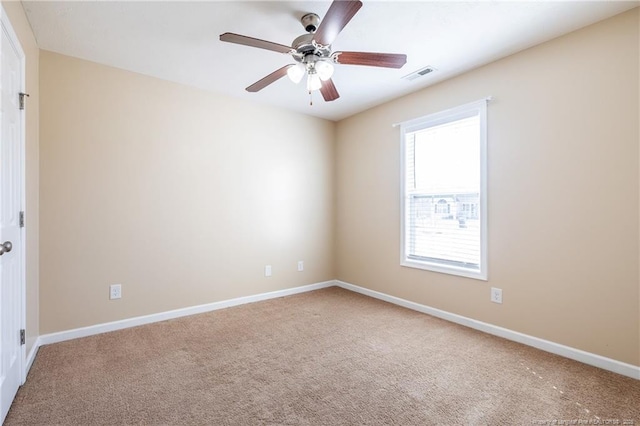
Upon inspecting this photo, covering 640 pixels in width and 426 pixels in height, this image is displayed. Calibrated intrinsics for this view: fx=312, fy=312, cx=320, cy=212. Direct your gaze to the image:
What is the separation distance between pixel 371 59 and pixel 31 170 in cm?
264

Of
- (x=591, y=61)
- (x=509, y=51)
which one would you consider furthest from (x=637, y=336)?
(x=509, y=51)

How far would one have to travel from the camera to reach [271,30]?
2.37 metres

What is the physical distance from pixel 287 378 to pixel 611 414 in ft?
6.20

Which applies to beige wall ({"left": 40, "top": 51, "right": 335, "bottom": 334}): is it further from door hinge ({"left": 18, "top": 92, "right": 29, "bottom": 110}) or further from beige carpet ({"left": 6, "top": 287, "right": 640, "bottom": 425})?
door hinge ({"left": 18, "top": 92, "right": 29, "bottom": 110})

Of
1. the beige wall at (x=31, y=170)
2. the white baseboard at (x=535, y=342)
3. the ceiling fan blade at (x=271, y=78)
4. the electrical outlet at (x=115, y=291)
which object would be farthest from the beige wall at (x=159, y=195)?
the white baseboard at (x=535, y=342)

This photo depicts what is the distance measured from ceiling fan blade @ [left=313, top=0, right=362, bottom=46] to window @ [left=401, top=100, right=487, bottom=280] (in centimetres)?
A: 182

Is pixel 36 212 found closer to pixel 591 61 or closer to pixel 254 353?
pixel 254 353

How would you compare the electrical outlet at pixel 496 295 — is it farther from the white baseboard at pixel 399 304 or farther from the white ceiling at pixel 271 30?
the white ceiling at pixel 271 30

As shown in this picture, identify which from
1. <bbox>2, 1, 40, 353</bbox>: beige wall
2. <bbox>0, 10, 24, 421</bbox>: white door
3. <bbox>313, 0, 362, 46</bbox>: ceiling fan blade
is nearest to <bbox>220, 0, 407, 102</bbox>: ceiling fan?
<bbox>313, 0, 362, 46</bbox>: ceiling fan blade

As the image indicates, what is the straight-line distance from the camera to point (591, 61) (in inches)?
91.2

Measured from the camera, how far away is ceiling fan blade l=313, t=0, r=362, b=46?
5.22 feet

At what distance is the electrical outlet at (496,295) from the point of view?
2.85 m

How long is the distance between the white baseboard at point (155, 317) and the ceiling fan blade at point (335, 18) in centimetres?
294

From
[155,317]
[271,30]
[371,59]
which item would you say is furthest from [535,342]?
[155,317]
